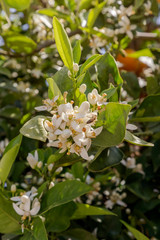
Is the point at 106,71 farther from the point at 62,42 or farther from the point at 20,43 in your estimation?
the point at 20,43

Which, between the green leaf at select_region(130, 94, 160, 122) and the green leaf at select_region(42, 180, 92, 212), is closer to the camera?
the green leaf at select_region(42, 180, 92, 212)

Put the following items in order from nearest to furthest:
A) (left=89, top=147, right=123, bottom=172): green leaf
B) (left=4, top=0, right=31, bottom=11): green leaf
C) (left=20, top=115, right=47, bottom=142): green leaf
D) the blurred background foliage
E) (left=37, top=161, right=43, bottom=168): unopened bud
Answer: (left=20, top=115, right=47, bottom=142): green leaf → (left=89, top=147, right=123, bottom=172): green leaf → (left=37, top=161, right=43, bottom=168): unopened bud → (left=4, top=0, right=31, bottom=11): green leaf → the blurred background foliage

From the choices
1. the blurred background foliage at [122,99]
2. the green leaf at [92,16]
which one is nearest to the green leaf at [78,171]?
the blurred background foliage at [122,99]

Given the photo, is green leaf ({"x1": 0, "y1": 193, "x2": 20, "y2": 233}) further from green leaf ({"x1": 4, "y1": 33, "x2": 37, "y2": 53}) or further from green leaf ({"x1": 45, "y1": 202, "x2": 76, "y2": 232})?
green leaf ({"x1": 4, "y1": 33, "x2": 37, "y2": 53})

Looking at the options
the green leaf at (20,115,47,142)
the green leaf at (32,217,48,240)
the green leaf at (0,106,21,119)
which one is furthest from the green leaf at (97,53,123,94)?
the green leaf at (0,106,21,119)

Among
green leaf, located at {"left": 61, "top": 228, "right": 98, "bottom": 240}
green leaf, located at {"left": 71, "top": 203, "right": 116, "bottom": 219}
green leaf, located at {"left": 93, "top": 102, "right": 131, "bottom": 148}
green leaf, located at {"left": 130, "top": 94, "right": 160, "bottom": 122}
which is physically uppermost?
green leaf, located at {"left": 93, "top": 102, "right": 131, "bottom": 148}

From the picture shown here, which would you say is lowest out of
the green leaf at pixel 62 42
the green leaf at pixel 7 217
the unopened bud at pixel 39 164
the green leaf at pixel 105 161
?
the green leaf at pixel 7 217

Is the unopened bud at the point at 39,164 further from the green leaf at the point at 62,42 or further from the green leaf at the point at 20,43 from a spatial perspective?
the green leaf at the point at 20,43

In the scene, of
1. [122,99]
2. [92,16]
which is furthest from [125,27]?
[122,99]
